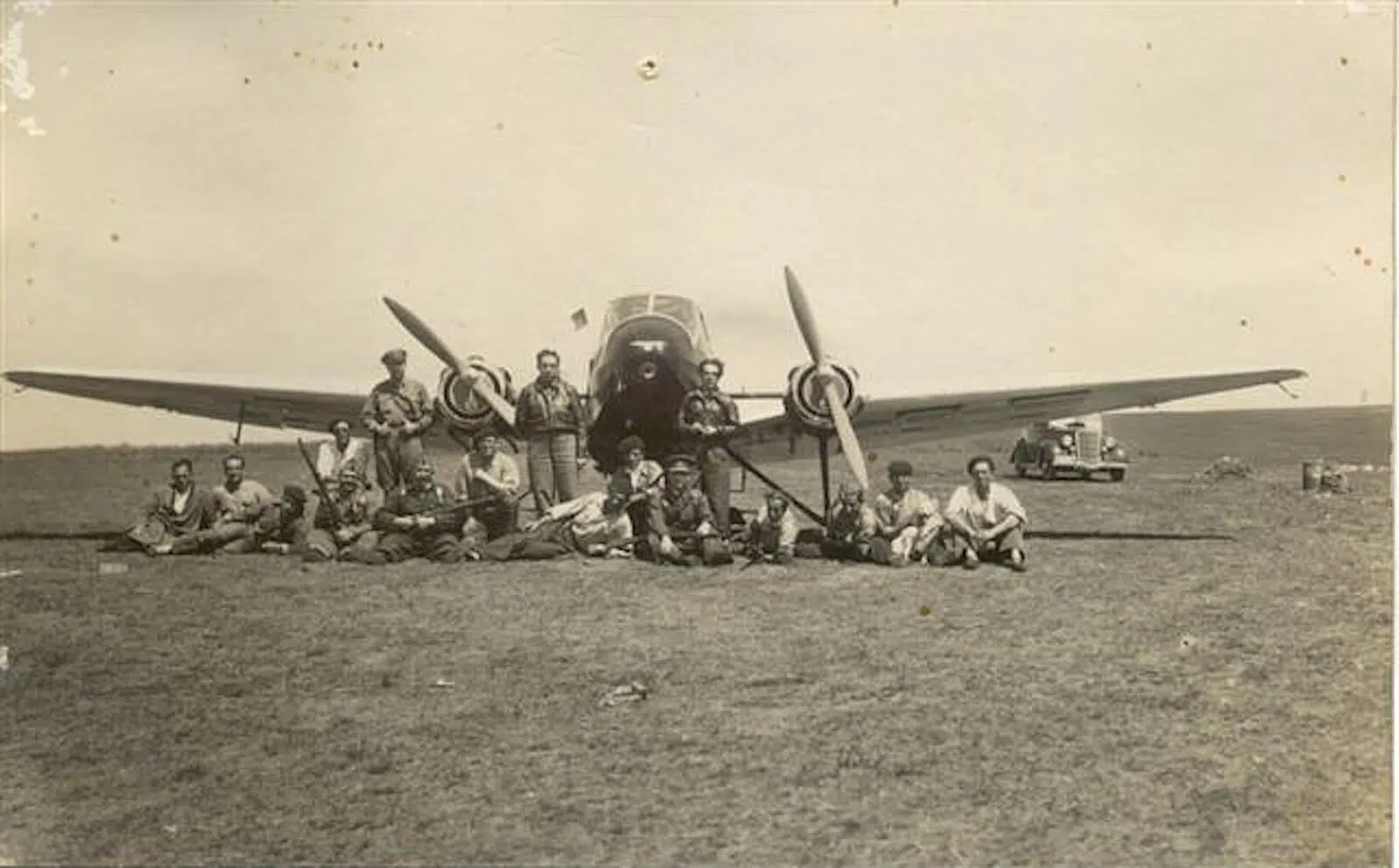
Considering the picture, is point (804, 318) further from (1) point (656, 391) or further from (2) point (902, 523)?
(2) point (902, 523)

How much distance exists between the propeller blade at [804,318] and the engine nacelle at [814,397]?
12cm

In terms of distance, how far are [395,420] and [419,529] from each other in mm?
1142

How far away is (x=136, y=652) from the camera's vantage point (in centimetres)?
530

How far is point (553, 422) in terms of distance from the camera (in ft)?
27.8

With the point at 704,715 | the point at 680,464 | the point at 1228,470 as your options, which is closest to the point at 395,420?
the point at 680,464

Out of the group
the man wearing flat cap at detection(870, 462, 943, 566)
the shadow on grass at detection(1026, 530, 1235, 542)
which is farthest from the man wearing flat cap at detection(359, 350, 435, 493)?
the shadow on grass at detection(1026, 530, 1235, 542)

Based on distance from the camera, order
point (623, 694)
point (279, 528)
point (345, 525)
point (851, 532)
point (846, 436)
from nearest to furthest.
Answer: point (623, 694)
point (851, 532)
point (345, 525)
point (279, 528)
point (846, 436)

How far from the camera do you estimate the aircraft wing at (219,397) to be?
343 inches

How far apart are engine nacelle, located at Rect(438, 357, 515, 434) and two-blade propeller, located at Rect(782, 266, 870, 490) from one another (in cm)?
243

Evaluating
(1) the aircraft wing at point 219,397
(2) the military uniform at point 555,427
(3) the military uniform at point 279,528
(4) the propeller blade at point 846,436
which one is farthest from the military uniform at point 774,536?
(1) the aircraft wing at point 219,397

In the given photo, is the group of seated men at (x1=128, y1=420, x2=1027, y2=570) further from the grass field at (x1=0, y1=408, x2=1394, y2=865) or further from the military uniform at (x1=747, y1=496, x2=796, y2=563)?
the grass field at (x1=0, y1=408, x2=1394, y2=865)

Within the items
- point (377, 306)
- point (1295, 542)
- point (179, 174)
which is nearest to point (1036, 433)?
point (1295, 542)

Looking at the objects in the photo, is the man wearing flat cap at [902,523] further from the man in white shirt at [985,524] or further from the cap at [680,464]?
the cap at [680,464]

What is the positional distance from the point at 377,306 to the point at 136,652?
3.65 meters
